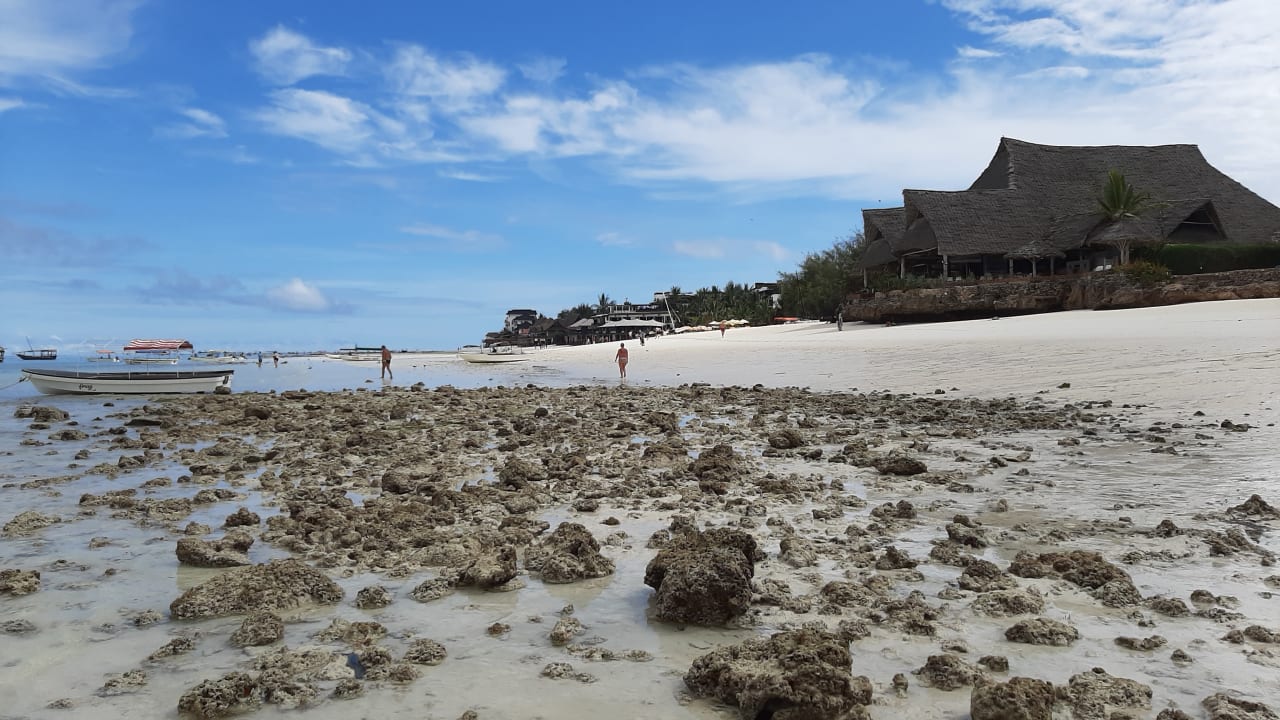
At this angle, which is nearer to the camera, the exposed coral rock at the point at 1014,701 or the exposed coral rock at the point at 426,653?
the exposed coral rock at the point at 1014,701

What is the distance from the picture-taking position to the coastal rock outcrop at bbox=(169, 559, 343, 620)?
5.29 metres

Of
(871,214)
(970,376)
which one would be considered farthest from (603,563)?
(871,214)

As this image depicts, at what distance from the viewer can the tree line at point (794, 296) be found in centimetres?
6194

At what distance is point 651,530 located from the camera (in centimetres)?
735

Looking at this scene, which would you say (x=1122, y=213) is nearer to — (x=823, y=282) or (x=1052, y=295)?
(x=1052, y=295)

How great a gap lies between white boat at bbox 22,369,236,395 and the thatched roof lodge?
38.5 meters

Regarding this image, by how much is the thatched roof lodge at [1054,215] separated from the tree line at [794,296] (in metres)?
4.58

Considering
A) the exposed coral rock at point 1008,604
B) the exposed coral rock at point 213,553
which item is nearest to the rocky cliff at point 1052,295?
the exposed coral rock at point 1008,604

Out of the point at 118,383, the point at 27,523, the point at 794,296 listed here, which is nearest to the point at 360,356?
the point at 794,296

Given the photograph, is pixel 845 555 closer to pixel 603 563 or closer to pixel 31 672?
pixel 603 563

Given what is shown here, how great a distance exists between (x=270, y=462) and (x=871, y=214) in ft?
168

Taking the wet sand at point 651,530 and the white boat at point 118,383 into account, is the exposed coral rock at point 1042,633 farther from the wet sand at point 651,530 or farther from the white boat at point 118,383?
the white boat at point 118,383

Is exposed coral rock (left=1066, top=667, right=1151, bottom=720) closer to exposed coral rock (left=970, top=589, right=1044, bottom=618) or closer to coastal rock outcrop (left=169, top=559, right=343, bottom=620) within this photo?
exposed coral rock (left=970, top=589, right=1044, bottom=618)

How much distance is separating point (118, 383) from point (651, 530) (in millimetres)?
31296
